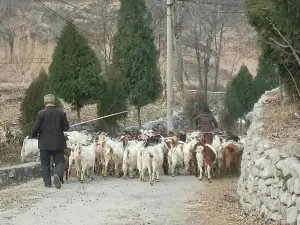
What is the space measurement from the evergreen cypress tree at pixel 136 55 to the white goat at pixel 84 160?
1280cm

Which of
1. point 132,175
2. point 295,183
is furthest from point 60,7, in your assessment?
point 295,183

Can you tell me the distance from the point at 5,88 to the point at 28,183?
24291mm

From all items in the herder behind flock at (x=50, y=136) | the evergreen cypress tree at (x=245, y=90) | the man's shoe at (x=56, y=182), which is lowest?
the man's shoe at (x=56, y=182)

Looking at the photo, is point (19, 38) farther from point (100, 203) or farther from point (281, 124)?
point (100, 203)

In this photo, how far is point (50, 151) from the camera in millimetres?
14023

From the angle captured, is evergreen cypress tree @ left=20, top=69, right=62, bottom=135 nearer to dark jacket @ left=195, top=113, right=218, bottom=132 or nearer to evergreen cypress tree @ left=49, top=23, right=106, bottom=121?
evergreen cypress tree @ left=49, top=23, right=106, bottom=121

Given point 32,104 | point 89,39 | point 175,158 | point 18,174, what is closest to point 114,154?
point 175,158

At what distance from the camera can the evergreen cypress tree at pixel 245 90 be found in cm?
3275

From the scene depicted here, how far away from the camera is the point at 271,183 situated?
9461mm

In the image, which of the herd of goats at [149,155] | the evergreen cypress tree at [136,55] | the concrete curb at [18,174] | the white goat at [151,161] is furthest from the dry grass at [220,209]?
the evergreen cypress tree at [136,55]

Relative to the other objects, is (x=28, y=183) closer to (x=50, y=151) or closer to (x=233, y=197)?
(x=50, y=151)

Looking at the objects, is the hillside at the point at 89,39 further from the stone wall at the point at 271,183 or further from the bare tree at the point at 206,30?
the stone wall at the point at 271,183

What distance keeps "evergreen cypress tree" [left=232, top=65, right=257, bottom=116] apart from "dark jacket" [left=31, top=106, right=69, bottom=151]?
1961 cm

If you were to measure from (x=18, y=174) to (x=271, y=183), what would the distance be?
7.54 m
